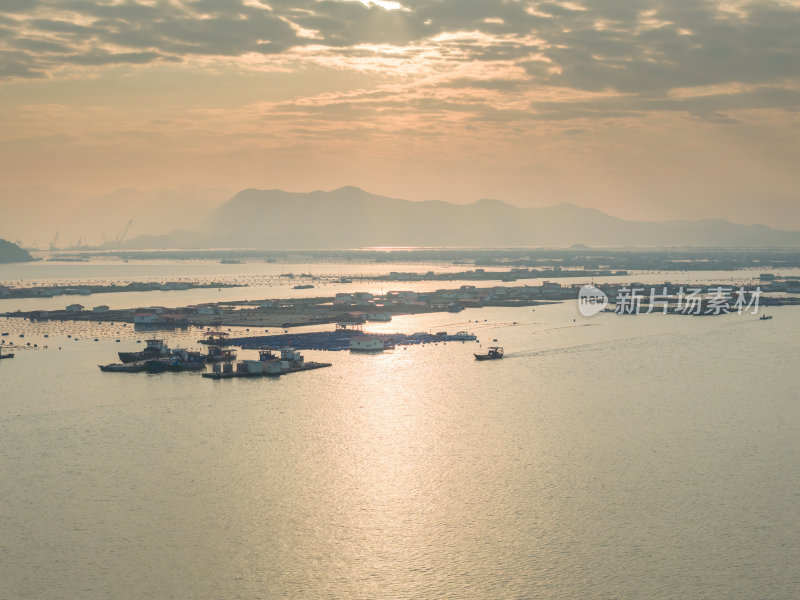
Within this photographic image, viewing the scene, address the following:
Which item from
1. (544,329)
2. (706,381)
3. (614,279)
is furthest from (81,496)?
(614,279)

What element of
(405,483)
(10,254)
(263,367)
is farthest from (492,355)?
(10,254)

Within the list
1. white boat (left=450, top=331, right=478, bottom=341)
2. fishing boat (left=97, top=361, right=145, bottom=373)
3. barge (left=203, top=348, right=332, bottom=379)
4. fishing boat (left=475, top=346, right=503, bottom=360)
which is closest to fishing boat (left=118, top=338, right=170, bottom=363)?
fishing boat (left=97, top=361, right=145, bottom=373)

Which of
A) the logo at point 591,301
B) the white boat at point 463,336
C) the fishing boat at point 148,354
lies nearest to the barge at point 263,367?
the fishing boat at point 148,354

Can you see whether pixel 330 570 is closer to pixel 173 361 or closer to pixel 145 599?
pixel 145 599

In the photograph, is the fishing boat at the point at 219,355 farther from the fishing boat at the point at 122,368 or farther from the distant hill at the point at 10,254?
the distant hill at the point at 10,254

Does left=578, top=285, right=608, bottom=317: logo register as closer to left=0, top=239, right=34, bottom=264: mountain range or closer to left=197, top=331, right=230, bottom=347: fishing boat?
left=197, top=331, right=230, bottom=347: fishing boat

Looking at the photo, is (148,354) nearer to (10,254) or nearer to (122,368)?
(122,368)
